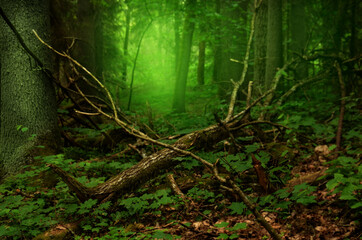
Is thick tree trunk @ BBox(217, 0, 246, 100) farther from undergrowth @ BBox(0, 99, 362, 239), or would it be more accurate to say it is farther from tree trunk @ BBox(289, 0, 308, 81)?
undergrowth @ BBox(0, 99, 362, 239)

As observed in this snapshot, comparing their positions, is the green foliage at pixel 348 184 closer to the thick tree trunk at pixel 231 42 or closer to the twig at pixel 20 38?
the twig at pixel 20 38

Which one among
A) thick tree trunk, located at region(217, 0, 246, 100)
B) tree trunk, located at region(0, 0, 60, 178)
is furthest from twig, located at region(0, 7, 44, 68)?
thick tree trunk, located at region(217, 0, 246, 100)

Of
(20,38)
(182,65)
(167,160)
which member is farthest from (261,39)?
(20,38)

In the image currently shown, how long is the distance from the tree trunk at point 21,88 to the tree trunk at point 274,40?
6.11 meters

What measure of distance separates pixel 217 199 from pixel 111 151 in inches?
129

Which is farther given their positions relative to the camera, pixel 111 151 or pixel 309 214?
pixel 111 151

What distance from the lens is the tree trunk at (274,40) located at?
7.50 meters

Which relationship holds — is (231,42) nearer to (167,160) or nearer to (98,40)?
(98,40)

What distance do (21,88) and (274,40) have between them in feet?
22.9

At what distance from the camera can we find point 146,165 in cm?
382

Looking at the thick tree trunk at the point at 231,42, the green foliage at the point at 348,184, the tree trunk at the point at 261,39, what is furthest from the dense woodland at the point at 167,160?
the thick tree trunk at the point at 231,42

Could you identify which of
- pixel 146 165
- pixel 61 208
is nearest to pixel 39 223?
pixel 61 208

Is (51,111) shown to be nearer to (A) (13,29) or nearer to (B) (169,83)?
(A) (13,29)

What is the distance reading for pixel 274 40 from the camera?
766 cm
